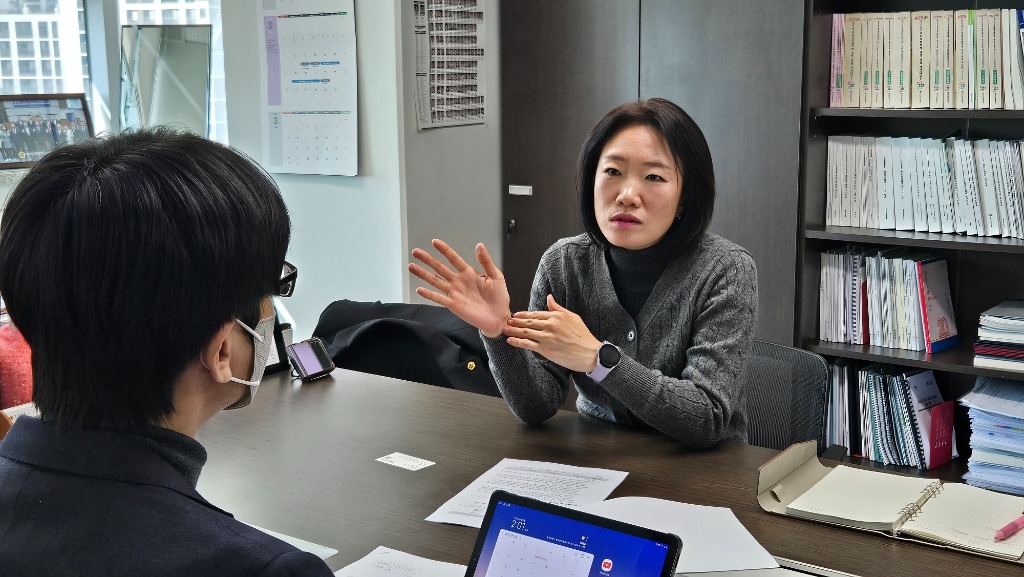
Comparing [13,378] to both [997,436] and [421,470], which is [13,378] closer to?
[421,470]

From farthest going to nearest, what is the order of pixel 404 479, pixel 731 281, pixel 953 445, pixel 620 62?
1. pixel 620 62
2. pixel 953 445
3. pixel 731 281
4. pixel 404 479

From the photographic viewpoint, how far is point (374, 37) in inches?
134

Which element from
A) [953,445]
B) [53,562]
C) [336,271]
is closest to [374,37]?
[336,271]

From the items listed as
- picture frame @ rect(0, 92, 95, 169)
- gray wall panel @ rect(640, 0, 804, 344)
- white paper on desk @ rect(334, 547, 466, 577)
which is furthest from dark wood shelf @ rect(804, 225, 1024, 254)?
picture frame @ rect(0, 92, 95, 169)

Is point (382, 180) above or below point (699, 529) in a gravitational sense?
above

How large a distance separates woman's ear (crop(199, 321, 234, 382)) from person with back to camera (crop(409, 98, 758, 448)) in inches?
32.4

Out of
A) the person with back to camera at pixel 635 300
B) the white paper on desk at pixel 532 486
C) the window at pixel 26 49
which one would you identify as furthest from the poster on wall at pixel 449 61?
the white paper on desk at pixel 532 486

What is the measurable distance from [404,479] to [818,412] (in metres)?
0.94

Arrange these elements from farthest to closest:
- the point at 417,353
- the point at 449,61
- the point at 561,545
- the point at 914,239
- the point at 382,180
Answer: the point at 449,61 < the point at 382,180 < the point at 914,239 < the point at 417,353 < the point at 561,545

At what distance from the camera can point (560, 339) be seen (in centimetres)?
176

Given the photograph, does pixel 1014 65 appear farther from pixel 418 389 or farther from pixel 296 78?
pixel 296 78

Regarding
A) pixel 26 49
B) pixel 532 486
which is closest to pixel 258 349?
pixel 532 486

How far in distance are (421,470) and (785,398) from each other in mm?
866

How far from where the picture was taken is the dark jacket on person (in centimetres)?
79
